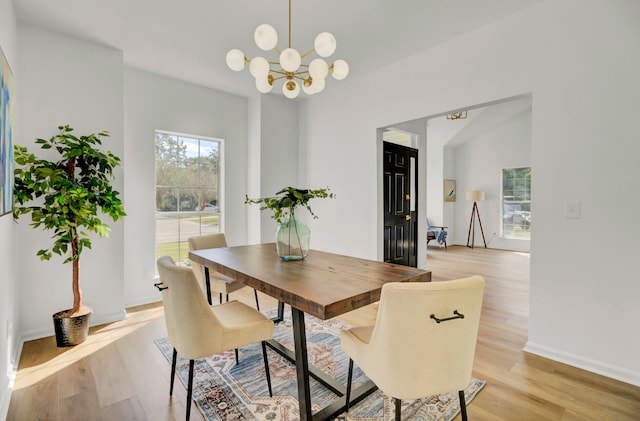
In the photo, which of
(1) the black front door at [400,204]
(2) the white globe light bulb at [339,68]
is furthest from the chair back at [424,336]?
(1) the black front door at [400,204]

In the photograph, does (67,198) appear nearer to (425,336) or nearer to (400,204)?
(425,336)

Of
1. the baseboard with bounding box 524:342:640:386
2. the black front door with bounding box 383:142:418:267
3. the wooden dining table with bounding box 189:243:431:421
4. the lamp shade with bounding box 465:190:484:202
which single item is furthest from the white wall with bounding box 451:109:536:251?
the wooden dining table with bounding box 189:243:431:421

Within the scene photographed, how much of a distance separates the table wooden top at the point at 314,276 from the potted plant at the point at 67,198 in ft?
3.30

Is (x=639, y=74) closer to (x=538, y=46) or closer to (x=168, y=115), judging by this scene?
(x=538, y=46)

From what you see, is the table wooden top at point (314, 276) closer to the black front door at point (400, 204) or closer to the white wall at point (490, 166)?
the black front door at point (400, 204)

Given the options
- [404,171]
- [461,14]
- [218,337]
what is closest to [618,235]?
[461,14]

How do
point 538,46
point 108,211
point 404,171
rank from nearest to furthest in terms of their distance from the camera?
point 538,46 < point 108,211 < point 404,171

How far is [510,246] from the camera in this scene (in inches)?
294

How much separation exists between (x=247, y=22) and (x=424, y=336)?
2796 millimetres

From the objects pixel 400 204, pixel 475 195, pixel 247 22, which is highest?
pixel 247 22

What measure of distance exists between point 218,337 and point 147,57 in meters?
3.15

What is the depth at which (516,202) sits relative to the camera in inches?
297

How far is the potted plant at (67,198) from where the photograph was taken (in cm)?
237

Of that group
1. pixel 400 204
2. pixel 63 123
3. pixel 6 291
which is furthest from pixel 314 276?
pixel 400 204
